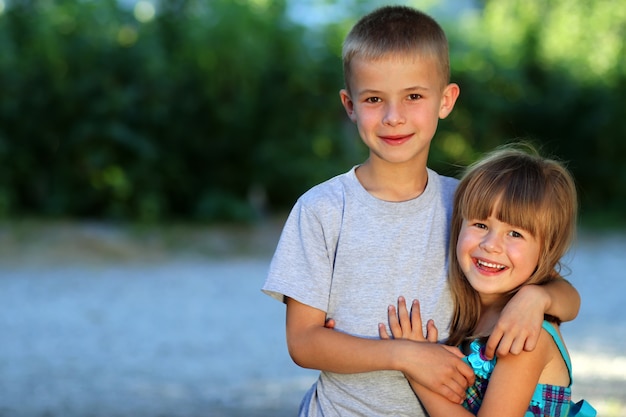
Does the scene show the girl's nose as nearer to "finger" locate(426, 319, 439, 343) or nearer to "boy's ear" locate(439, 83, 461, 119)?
"finger" locate(426, 319, 439, 343)

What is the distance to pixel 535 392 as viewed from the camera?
90.5 inches

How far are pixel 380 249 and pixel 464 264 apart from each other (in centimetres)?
21

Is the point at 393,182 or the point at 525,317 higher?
the point at 393,182

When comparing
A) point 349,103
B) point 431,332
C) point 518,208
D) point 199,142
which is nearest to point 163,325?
point 199,142

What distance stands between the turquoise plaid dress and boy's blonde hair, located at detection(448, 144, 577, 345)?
7 cm

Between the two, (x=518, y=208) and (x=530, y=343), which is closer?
(x=530, y=343)

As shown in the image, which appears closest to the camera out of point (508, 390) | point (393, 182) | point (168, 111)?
point (508, 390)

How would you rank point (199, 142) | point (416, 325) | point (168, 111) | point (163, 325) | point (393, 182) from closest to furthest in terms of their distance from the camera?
point (416, 325) → point (393, 182) → point (163, 325) → point (168, 111) → point (199, 142)

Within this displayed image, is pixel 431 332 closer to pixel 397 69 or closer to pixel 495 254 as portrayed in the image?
pixel 495 254

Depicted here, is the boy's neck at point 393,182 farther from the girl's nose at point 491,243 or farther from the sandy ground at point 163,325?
the sandy ground at point 163,325

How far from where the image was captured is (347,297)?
7.71 ft

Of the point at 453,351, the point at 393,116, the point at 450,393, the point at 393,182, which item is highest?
the point at 393,116

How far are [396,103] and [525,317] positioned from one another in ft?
2.00

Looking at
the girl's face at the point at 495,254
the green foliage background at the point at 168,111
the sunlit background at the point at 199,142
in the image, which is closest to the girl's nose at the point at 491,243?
the girl's face at the point at 495,254
